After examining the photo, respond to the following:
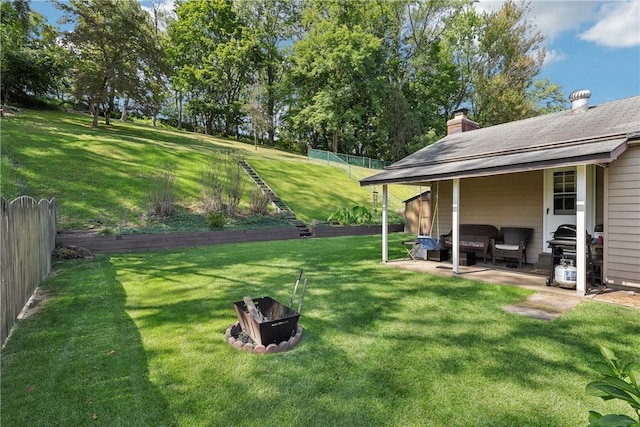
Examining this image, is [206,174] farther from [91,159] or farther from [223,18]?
[223,18]

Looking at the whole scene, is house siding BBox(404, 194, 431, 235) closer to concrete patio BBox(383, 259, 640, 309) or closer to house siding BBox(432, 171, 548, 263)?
house siding BBox(432, 171, 548, 263)

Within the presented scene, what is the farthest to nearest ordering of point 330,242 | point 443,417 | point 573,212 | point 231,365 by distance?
point 330,242 < point 573,212 < point 231,365 < point 443,417

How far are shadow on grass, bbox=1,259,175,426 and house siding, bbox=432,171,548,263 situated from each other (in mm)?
8029

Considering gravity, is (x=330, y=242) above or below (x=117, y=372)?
above

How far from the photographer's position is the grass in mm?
2533

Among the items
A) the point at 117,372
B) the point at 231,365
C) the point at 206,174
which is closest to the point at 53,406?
the point at 117,372

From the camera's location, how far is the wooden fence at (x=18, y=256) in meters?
3.52

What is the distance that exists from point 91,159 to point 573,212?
Answer: 16900mm

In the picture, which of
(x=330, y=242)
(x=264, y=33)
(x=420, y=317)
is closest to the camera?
(x=420, y=317)

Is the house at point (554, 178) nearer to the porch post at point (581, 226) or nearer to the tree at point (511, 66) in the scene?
the porch post at point (581, 226)

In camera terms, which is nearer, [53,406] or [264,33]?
[53,406]

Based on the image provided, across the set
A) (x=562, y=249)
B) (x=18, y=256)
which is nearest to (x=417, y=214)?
(x=562, y=249)

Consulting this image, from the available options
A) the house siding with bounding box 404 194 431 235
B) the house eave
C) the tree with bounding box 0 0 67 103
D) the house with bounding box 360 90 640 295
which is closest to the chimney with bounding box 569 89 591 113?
the house with bounding box 360 90 640 295

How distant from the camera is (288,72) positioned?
32.3 m
